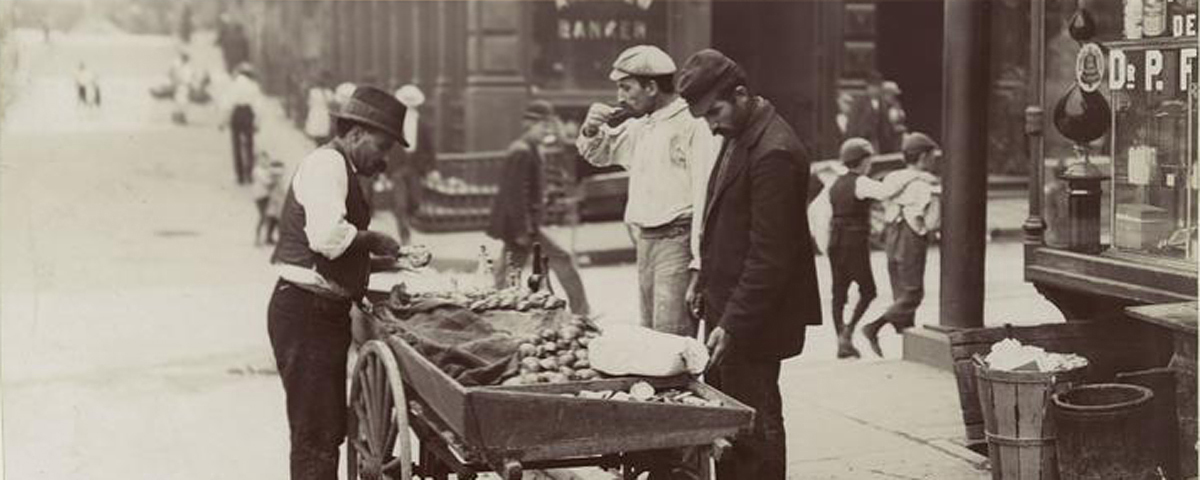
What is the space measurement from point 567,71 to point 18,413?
12728 mm

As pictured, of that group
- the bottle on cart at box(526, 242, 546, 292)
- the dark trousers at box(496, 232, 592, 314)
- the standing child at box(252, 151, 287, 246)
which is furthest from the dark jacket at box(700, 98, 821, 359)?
the standing child at box(252, 151, 287, 246)

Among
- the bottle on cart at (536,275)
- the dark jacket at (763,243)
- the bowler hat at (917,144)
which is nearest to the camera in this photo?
the dark jacket at (763,243)

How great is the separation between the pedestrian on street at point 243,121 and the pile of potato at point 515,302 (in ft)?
58.1

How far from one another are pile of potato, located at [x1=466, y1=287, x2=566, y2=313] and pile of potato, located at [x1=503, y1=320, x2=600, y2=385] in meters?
0.51

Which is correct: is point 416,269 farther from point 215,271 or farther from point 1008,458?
point 215,271

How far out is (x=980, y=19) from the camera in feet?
33.3

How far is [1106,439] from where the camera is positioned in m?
6.68

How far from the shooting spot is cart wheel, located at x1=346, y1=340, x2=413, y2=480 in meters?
6.18

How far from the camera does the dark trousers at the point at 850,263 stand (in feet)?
39.0

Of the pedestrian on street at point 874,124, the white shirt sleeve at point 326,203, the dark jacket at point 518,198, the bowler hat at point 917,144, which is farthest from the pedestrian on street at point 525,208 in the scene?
the pedestrian on street at point 874,124

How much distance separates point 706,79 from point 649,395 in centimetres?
128

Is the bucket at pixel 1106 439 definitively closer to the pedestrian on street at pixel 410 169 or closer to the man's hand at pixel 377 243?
the man's hand at pixel 377 243

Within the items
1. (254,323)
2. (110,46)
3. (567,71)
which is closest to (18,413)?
(254,323)

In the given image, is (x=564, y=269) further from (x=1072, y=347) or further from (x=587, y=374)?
(x=587, y=374)
